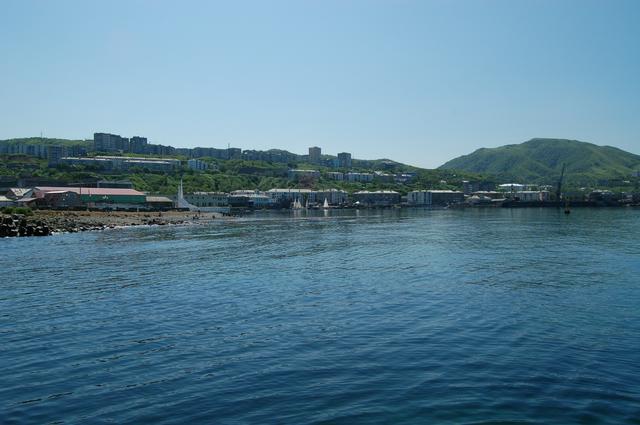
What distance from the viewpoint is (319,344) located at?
641 inches

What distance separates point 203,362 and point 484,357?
8.08 metres

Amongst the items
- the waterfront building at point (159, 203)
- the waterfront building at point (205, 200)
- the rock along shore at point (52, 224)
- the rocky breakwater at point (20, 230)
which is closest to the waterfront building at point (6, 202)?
the rock along shore at point (52, 224)

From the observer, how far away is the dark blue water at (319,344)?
37.6ft

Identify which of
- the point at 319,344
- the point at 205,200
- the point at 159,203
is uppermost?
the point at 205,200

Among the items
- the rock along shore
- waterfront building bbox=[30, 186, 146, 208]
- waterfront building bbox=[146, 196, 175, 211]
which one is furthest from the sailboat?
the rock along shore

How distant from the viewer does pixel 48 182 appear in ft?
464

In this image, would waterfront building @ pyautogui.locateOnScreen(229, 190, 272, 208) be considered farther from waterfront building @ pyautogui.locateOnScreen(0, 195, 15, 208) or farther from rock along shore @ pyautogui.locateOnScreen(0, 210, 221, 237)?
rock along shore @ pyautogui.locateOnScreen(0, 210, 221, 237)

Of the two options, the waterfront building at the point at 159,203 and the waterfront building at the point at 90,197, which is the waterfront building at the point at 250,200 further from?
the waterfront building at the point at 90,197

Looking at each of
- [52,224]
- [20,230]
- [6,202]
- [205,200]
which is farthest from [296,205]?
[20,230]

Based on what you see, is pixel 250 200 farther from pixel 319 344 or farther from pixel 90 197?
pixel 319 344

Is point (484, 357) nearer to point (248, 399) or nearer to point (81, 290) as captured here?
point (248, 399)

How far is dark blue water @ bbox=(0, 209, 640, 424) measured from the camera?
11.5m

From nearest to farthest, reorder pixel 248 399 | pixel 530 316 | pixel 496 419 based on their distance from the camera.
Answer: pixel 496 419 < pixel 248 399 < pixel 530 316

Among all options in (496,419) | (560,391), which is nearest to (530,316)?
(560,391)
